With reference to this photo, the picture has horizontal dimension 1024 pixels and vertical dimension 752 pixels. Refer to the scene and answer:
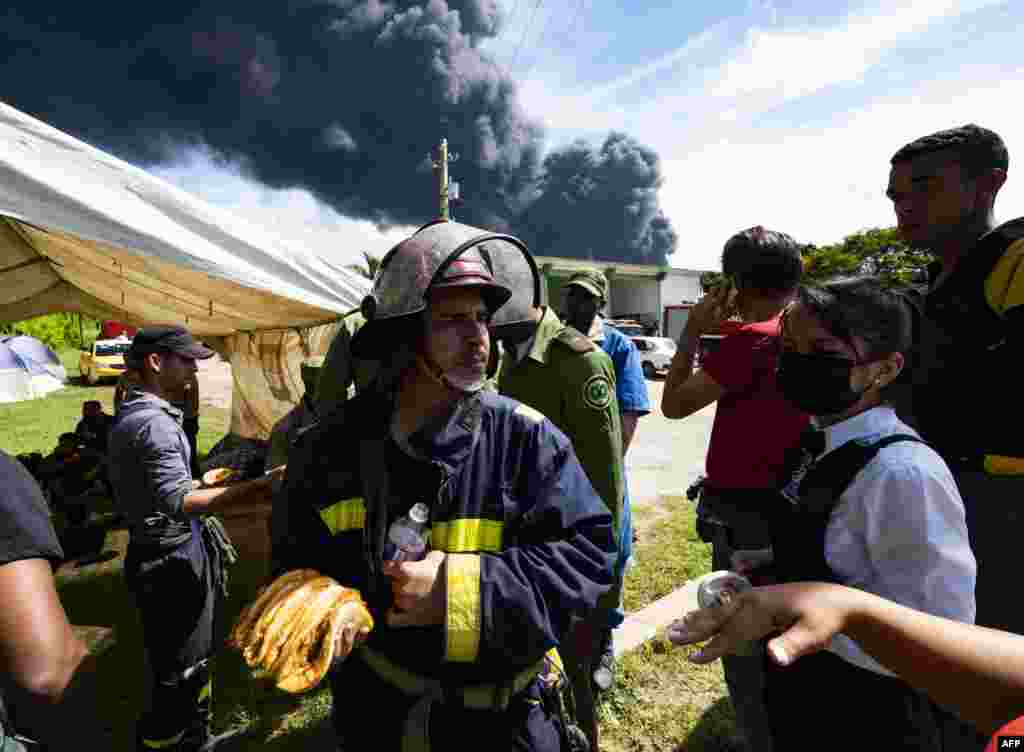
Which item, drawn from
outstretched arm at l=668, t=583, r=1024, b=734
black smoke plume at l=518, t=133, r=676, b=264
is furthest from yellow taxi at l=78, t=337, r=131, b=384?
black smoke plume at l=518, t=133, r=676, b=264

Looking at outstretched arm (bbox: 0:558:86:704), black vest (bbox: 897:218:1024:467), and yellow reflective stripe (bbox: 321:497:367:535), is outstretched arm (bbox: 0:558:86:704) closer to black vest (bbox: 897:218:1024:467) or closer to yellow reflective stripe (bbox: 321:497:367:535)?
yellow reflective stripe (bbox: 321:497:367:535)

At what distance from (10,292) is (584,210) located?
100 metres

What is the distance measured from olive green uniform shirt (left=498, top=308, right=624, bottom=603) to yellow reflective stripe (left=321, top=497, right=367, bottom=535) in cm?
126

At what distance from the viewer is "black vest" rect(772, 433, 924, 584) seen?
147cm

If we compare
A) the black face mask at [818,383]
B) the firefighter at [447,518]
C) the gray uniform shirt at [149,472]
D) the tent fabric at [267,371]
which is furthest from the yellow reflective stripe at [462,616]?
the tent fabric at [267,371]

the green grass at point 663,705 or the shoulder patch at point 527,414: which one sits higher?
the shoulder patch at point 527,414

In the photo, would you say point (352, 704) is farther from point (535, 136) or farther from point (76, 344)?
point (535, 136)

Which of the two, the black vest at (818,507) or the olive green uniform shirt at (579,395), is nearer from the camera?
the black vest at (818,507)

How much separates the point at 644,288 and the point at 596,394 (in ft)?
150

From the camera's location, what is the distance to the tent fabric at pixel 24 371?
59.3 feet

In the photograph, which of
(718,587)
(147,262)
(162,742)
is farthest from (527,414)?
(147,262)

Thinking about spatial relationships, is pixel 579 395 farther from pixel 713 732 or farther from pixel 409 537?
pixel 713 732

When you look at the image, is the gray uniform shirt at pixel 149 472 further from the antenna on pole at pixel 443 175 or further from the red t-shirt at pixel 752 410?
the antenna on pole at pixel 443 175

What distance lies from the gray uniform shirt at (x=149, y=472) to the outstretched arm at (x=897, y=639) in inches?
105
